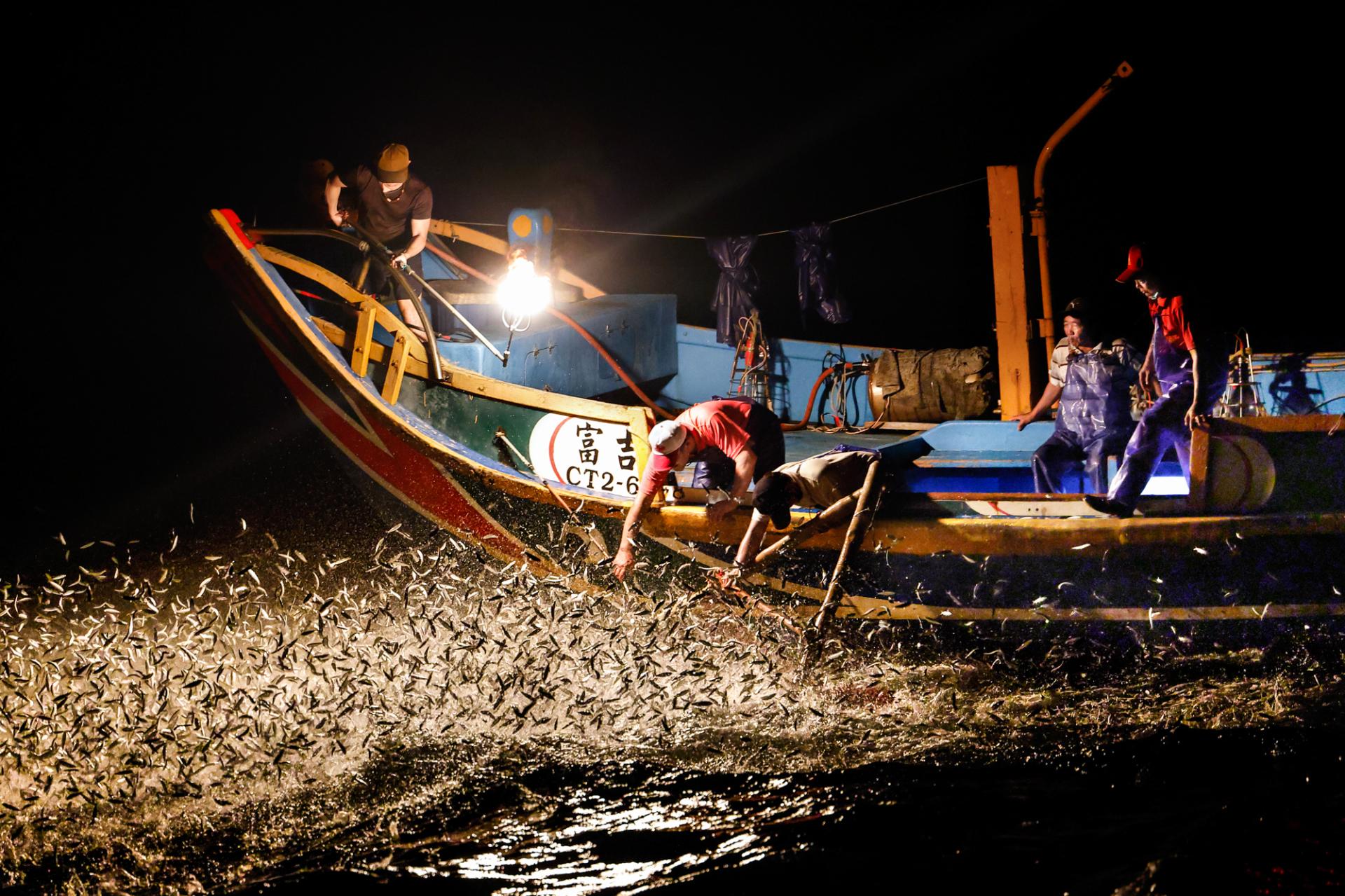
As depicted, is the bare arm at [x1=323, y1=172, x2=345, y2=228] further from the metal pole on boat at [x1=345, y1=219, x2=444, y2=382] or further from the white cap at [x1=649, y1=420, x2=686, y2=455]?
the white cap at [x1=649, y1=420, x2=686, y2=455]

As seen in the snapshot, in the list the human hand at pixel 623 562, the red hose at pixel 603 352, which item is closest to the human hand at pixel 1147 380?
the human hand at pixel 623 562

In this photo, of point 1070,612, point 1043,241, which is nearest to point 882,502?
point 1070,612

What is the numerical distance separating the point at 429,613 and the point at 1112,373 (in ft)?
13.0

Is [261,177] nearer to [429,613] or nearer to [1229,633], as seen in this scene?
[429,613]

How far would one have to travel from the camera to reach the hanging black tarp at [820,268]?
29.4 ft

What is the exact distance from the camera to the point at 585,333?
8.05m

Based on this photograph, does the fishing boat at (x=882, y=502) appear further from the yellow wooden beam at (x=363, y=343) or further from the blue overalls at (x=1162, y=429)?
the blue overalls at (x=1162, y=429)

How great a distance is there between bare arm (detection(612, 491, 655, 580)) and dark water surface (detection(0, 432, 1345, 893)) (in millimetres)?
283

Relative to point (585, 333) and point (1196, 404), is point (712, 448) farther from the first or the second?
point (585, 333)

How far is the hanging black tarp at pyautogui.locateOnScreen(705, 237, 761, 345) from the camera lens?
29.8 feet

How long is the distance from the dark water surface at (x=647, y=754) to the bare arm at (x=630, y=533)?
28 cm

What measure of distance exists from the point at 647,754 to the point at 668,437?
1464 mm

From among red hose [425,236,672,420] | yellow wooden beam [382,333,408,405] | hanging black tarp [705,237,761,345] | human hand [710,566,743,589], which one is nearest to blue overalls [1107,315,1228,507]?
human hand [710,566,743,589]

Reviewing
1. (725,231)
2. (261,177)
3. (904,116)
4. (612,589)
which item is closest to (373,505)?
(612,589)
